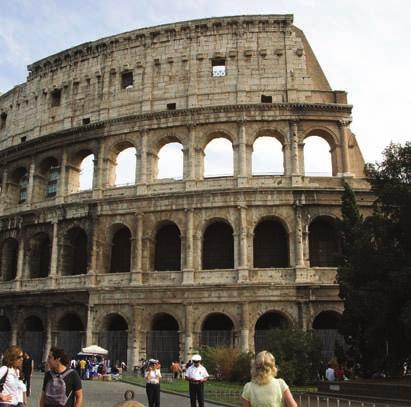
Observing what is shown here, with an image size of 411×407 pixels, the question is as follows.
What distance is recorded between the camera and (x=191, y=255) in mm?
22672

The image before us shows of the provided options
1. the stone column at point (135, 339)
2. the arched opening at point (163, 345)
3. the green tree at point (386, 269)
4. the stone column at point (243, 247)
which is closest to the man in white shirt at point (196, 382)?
the green tree at point (386, 269)

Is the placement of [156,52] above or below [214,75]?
above

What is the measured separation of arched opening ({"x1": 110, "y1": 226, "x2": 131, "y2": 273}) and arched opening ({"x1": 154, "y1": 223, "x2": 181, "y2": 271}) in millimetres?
1488

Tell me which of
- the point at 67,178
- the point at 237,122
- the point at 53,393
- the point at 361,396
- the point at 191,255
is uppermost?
the point at 237,122

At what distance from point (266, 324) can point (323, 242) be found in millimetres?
4493

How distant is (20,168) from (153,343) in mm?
13205

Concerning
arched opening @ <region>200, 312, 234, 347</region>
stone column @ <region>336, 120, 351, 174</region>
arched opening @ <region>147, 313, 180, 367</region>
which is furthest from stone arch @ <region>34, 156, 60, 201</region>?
stone column @ <region>336, 120, 351, 174</region>

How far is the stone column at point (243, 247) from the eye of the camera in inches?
858

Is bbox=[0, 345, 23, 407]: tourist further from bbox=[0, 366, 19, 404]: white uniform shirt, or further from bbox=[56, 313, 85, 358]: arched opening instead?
bbox=[56, 313, 85, 358]: arched opening

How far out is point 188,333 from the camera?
2189 centimetres

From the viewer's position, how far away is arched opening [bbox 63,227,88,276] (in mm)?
25406

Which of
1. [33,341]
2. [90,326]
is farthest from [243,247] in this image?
[33,341]

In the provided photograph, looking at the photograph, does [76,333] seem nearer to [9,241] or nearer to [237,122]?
[9,241]

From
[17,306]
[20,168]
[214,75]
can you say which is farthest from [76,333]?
[214,75]
